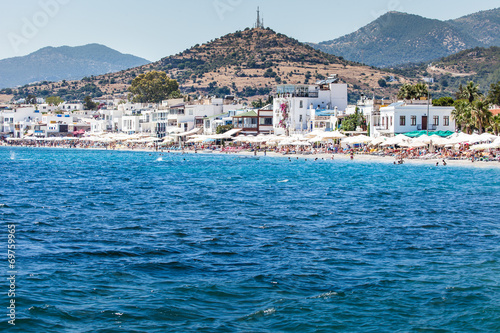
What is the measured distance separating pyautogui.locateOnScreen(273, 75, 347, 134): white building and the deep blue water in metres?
60.5

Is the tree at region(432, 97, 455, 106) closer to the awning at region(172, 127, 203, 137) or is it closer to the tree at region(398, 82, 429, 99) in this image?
the tree at region(398, 82, 429, 99)

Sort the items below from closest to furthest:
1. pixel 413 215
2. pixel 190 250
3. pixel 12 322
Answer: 1. pixel 12 322
2. pixel 190 250
3. pixel 413 215

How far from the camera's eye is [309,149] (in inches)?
3317

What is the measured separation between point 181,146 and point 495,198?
250ft

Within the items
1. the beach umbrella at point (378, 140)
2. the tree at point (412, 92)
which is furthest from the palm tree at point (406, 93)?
the beach umbrella at point (378, 140)

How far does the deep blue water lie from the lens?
13.2 meters

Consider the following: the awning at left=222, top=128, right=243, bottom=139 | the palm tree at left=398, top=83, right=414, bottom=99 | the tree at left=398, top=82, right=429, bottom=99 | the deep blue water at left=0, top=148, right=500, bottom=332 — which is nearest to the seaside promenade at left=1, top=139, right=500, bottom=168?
the awning at left=222, top=128, right=243, bottom=139

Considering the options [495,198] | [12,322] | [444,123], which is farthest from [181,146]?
[12,322]

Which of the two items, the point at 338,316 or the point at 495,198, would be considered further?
the point at 495,198

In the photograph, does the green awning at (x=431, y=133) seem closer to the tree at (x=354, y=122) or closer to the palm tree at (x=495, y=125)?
the palm tree at (x=495, y=125)

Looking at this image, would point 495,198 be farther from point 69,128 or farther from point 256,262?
point 69,128

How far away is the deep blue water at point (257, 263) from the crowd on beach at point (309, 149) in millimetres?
25199

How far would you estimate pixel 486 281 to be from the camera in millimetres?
15773

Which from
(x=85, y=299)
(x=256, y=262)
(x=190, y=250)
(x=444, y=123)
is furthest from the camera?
(x=444, y=123)
